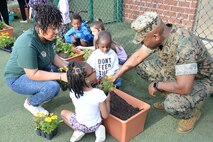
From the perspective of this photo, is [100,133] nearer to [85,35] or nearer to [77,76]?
[77,76]

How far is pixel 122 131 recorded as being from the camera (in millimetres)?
2354

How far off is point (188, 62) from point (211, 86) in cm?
53

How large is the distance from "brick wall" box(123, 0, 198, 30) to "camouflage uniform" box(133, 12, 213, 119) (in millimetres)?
2193

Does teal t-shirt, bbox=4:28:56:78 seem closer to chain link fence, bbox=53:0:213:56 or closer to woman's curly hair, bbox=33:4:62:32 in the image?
woman's curly hair, bbox=33:4:62:32

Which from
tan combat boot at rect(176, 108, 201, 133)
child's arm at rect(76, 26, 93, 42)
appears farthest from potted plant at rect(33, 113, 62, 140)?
child's arm at rect(76, 26, 93, 42)

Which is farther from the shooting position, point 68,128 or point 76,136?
point 68,128

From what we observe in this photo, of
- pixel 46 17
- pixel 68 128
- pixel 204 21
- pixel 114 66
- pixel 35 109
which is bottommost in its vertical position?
pixel 68 128

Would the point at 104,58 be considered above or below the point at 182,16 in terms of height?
below

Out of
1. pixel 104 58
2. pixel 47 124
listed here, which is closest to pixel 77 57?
pixel 104 58

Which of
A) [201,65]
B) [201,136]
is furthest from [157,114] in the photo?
[201,65]

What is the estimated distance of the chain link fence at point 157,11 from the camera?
457 cm

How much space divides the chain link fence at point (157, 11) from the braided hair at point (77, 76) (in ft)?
7.63

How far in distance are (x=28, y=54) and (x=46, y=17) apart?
38 centimetres

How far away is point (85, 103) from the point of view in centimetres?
225
